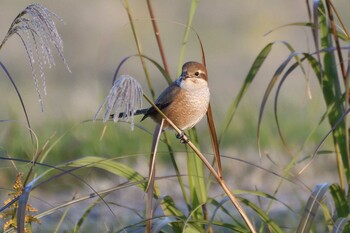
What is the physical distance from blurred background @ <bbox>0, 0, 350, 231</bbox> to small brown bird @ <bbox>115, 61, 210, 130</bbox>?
40 centimetres

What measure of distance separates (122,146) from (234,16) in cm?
817

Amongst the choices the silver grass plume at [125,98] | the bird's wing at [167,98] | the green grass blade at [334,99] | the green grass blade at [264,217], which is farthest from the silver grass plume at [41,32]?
the green grass blade at [334,99]

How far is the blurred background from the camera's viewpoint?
6.57 meters

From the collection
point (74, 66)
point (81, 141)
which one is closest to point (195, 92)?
point (81, 141)

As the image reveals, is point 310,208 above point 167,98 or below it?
below

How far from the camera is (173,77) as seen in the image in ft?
34.9

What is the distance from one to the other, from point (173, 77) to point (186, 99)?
6.59 meters

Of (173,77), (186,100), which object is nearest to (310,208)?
(186,100)

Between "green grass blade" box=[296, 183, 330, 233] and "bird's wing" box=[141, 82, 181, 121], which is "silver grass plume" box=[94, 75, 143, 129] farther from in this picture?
"bird's wing" box=[141, 82, 181, 121]

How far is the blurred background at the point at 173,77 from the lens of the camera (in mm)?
6570

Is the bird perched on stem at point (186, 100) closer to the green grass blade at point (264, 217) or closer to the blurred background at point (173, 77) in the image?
the blurred background at point (173, 77)

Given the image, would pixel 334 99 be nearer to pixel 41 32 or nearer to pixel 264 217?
pixel 264 217

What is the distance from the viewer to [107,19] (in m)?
13.5

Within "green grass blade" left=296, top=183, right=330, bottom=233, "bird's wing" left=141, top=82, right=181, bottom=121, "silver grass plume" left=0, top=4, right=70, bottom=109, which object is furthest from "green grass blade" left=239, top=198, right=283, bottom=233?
"silver grass plume" left=0, top=4, right=70, bottom=109
